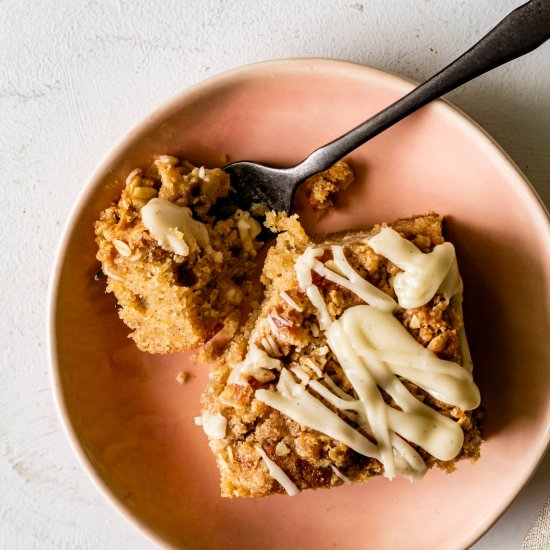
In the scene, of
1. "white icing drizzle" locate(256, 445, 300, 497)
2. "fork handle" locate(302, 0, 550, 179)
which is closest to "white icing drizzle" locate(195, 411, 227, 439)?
"white icing drizzle" locate(256, 445, 300, 497)

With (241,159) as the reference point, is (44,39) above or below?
above

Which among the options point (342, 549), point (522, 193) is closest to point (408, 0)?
point (522, 193)

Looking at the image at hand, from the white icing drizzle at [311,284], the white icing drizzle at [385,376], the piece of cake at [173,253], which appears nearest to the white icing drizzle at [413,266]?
the white icing drizzle at [385,376]

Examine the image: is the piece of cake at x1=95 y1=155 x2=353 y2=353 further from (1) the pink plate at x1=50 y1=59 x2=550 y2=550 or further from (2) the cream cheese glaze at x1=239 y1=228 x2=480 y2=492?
(2) the cream cheese glaze at x1=239 y1=228 x2=480 y2=492

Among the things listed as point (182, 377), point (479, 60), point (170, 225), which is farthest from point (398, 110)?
point (182, 377)

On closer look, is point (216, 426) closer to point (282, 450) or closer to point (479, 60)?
point (282, 450)

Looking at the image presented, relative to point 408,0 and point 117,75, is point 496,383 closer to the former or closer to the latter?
point 408,0

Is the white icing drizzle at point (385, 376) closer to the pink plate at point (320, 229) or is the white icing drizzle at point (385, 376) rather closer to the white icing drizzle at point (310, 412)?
the white icing drizzle at point (310, 412)
